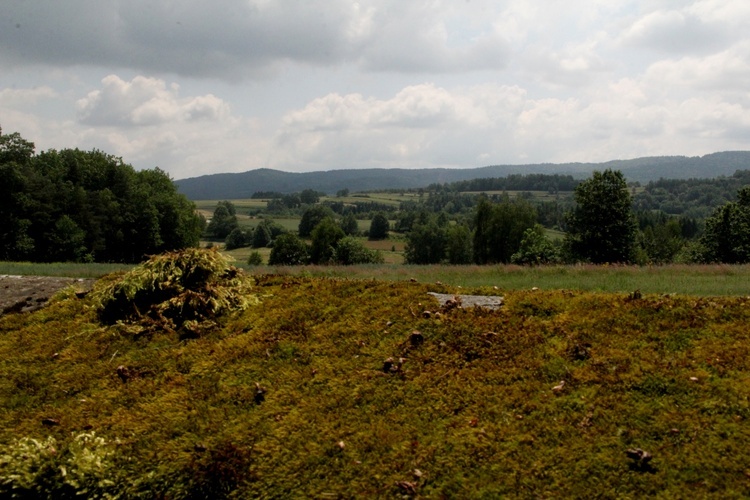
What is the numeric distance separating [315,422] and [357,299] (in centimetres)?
320

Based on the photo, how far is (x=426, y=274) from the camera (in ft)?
63.7

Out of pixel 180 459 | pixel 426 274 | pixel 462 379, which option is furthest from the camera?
pixel 426 274

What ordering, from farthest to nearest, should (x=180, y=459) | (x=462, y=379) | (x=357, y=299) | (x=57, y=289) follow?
(x=57, y=289) → (x=357, y=299) → (x=462, y=379) → (x=180, y=459)

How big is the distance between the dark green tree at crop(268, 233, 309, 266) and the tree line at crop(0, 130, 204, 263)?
15.4 m

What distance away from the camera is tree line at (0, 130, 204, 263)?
4872cm

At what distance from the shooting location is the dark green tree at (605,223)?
44844 mm

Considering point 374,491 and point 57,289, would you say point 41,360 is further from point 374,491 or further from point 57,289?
point 374,491

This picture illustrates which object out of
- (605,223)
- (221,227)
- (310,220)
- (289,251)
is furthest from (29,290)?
(221,227)

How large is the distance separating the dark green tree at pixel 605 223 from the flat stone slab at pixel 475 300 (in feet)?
127

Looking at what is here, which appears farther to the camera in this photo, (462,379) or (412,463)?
(462,379)

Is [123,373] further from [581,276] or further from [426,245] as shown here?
[426,245]

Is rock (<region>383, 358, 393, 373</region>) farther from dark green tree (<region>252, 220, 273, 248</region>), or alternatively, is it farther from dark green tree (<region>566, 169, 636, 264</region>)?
dark green tree (<region>252, 220, 273, 248</region>)

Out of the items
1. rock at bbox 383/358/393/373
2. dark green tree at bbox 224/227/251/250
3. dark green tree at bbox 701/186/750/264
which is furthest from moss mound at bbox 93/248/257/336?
dark green tree at bbox 224/227/251/250

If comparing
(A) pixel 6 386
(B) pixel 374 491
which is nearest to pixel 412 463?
(B) pixel 374 491
